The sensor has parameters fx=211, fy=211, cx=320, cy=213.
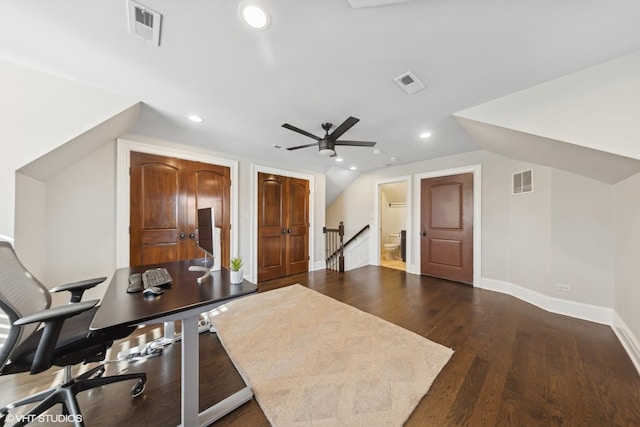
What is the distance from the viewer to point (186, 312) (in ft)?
3.68

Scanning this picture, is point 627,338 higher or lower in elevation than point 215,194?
lower

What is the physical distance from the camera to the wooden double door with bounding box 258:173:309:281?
4.03 meters

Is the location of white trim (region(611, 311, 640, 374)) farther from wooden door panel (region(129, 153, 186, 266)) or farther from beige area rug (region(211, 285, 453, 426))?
wooden door panel (region(129, 153, 186, 266))

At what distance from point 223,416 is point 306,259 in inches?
135

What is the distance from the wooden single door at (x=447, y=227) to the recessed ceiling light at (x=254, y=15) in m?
3.87

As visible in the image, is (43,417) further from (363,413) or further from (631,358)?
(631,358)

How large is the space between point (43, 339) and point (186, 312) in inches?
25.8

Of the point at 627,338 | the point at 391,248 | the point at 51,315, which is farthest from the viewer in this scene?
the point at 391,248

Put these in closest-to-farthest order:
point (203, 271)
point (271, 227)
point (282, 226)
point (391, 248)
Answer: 1. point (203, 271)
2. point (271, 227)
3. point (282, 226)
4. point (391, 248)

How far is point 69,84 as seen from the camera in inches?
74.2

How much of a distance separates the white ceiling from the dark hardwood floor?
76.7 inches

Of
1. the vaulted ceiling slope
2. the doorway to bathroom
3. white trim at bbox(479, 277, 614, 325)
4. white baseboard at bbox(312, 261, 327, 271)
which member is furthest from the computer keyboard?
the doorway to bathroom

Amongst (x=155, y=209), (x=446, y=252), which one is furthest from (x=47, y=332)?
(x=446, y=252)

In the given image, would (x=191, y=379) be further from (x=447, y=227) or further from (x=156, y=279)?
(x=447, y=227)
